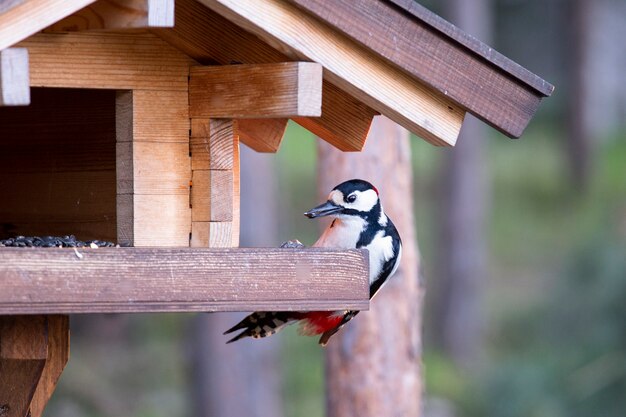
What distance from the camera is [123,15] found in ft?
8.45

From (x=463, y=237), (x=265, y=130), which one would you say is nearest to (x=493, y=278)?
(x=463, y=237)

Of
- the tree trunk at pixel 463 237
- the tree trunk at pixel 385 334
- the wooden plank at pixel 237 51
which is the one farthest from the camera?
the tree trunk at pixel 463 237

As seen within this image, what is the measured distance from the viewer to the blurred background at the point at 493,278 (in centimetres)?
868

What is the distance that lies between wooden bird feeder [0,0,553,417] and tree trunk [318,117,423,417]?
148 centimetres

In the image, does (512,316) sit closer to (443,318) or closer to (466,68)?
(443,318)

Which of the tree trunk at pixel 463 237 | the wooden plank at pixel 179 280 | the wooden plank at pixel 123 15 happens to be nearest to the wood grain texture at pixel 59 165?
the wooden plank at pixel 123 15

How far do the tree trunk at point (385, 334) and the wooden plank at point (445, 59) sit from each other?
6.30 feet

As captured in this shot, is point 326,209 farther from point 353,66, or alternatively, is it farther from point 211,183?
point 353,66

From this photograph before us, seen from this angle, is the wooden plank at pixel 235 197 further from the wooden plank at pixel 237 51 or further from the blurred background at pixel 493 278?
the blurred background at pixel 493 278

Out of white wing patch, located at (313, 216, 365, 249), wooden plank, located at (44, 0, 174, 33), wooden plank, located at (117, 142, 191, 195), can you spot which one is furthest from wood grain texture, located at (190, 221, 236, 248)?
wooden plank, located at (44, 0, 174, 33)

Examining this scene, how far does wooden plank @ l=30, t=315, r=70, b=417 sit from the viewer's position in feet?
10.1

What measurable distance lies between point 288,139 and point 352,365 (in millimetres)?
12859

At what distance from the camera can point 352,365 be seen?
477 centimetres

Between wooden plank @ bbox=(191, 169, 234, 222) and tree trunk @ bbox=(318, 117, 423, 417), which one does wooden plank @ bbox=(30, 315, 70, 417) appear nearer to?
wooden plank @ bbox=(191, 169, 234, 222)
